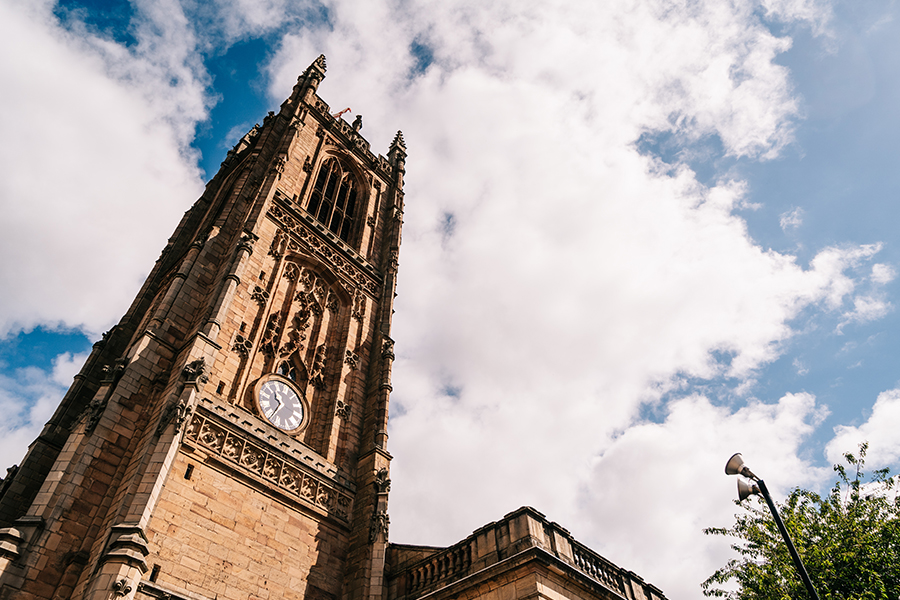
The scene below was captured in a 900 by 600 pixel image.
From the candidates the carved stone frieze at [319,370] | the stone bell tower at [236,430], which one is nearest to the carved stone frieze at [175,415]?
the stone bell tower at [236,430]

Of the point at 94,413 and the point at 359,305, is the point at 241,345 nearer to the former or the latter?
the point at 94,413

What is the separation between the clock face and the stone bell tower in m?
0.07

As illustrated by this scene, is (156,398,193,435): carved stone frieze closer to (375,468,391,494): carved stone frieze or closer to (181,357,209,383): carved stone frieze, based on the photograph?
(181,357,209,383): carved stone frieze

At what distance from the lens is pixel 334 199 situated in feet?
103

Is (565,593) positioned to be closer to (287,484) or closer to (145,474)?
(287,484)

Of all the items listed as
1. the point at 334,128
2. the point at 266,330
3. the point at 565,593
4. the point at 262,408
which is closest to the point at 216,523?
the point at 262,408

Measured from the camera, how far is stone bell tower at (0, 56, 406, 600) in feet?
46.0

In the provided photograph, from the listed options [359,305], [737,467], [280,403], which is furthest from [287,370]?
[737,467]

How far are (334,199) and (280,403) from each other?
1411cm

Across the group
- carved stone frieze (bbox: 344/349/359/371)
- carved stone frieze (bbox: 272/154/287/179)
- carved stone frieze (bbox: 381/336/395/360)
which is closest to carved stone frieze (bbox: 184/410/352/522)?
carved stone frieze (bbox: 344/349/359/371)

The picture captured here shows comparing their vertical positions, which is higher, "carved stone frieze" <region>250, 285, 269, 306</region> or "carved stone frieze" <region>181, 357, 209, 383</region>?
"carved stone frieze" <region>250, 285, 269, 306</region>

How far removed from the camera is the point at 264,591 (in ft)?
51.5

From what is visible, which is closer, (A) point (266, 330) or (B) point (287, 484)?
(B) point (287, 484)

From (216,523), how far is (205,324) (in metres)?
6.32
